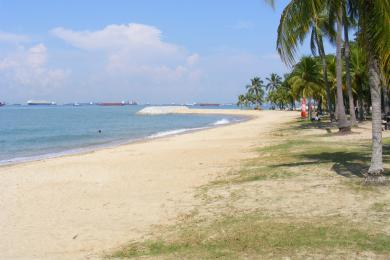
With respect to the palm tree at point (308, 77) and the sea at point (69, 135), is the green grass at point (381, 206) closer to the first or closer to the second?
the sea at point (69, 135)

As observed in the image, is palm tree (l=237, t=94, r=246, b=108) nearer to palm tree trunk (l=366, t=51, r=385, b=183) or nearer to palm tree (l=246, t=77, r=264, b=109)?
palm tree (l=246, t=77, r=264, b=109)

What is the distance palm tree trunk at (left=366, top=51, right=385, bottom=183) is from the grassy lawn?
44cm

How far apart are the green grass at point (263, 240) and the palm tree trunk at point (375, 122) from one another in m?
2.83

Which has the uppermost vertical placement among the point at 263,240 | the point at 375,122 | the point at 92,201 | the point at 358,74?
the point at 358,74

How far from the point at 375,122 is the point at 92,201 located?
6.58 m

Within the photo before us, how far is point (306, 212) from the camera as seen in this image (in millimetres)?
8172

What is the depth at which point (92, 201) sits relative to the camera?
1117 cm

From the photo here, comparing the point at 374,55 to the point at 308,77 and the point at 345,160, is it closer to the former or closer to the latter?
the point at 345,160

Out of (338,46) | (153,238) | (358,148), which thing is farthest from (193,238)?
(338,46)

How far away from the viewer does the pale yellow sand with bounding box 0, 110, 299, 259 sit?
25.6 ft

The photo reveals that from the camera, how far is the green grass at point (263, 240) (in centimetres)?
627

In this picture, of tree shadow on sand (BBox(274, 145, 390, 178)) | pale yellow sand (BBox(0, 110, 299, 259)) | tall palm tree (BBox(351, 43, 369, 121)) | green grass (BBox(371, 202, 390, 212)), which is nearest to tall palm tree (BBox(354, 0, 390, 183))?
tree shadow on sand (BBox(274, 145, 390, 178))

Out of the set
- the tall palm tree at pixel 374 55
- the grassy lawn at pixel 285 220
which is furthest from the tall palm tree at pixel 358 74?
the tall palm tree at pixel 374 55

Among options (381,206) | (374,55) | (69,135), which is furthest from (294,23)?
(69,135)
